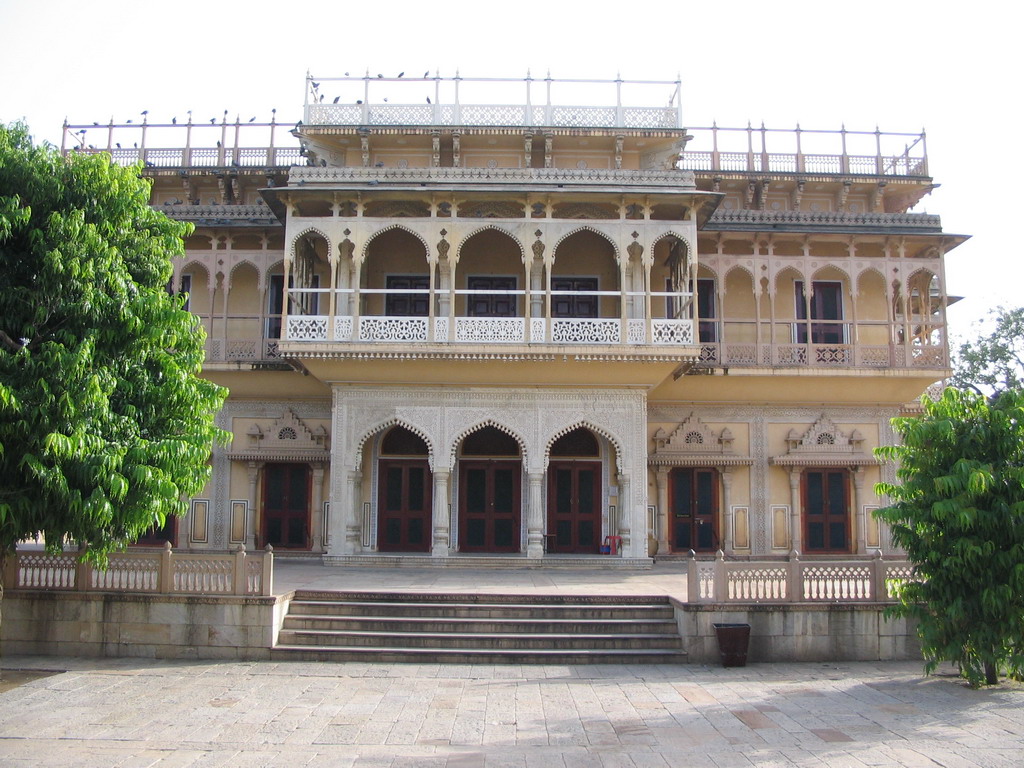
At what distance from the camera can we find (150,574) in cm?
1155

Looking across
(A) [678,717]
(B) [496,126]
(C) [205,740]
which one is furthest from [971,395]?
(B) [496,126]

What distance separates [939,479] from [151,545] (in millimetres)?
17113

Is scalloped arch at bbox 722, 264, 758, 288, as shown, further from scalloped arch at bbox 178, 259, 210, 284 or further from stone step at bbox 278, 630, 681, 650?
scalloped arch at bbox 178, 259, 210, 284

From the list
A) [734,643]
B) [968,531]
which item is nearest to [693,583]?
[734,643]

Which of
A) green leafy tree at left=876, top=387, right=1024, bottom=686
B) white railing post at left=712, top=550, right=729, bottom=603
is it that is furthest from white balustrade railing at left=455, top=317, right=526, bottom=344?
green leafy tree at left=876, top=387, right=1024, bottom=686

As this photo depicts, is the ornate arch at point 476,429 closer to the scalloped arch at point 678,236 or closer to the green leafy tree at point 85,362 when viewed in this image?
the scalloped arch at point 678,236

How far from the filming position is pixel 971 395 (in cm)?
1002

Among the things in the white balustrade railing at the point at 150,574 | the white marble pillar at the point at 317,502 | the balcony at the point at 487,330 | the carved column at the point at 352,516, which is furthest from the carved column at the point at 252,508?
the white balustrade railing at the point at 150,574

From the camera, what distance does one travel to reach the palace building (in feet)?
56.1

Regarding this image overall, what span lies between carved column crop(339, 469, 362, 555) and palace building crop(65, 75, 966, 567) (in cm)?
4

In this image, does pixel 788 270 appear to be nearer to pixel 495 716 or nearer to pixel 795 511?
pixel 795 511

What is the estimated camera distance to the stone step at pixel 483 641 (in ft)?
37.7

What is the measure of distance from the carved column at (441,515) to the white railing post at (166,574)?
6.53 m

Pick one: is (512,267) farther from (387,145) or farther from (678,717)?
(678,717)
